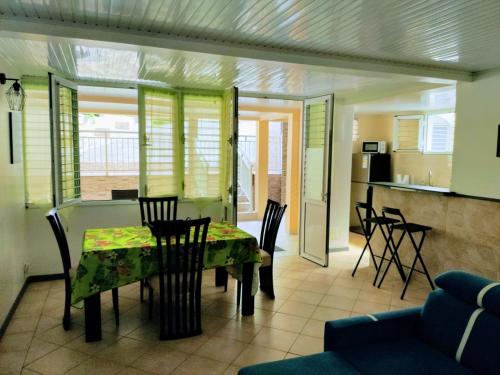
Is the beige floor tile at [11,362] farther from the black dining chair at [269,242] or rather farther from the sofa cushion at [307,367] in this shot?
the black dining chair at [269,242]

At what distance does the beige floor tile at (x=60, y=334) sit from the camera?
2.88 m

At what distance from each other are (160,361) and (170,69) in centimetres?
249

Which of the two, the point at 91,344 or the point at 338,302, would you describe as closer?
the point at 91,344

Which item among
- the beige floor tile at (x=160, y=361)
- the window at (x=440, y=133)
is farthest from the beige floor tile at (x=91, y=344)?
the window at (x=440, y=133)

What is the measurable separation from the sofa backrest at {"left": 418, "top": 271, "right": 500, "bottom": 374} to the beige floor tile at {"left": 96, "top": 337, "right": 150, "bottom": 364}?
1.90m

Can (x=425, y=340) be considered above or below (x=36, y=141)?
below

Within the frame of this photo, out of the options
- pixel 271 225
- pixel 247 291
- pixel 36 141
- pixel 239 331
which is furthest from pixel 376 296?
pixel 36 141

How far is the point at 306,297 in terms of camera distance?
380cm

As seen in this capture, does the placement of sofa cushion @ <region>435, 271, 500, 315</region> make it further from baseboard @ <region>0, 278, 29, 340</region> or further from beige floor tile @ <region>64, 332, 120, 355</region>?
baseboard @ <region>0, 278, 29, 340</region>

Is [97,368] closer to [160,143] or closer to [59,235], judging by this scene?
[59,235]

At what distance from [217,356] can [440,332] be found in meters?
1.47

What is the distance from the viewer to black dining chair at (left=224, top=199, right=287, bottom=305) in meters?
3.70

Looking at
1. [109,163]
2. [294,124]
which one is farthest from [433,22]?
[109,163]

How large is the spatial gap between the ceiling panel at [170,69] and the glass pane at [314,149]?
0.28 metres
